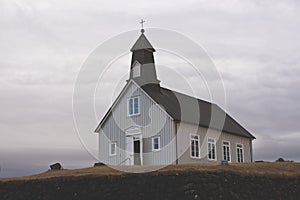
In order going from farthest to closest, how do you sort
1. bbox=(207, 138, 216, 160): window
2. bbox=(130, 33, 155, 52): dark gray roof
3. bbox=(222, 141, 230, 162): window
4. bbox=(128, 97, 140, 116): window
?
bbox=(222, 141, 230, 162): window < bbox=(130, 33, 155, 52): dark gray roof < bbox=(207, 138, 216, 160): window < bbox=(128, 97, 140, 116): window

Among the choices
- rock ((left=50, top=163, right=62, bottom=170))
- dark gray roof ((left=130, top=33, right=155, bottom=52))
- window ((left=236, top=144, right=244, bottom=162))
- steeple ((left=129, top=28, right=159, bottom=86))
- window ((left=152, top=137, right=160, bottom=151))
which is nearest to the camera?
window ((left=152, top=137, right=160, bottom=151))

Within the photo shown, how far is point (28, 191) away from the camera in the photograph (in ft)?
93.5

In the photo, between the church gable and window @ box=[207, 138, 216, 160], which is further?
window @ box=[207, 138, 216, 160]

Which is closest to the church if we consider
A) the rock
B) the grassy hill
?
the rock

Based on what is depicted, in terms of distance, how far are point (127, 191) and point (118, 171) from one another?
3555mm

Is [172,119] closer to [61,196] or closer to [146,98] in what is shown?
[146,98]

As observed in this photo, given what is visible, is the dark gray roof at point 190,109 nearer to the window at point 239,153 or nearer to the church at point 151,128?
the church at point 151,128

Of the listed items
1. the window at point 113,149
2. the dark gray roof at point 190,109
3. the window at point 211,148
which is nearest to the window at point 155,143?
the dark gray roof at point 190,109

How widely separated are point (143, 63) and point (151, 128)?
5617mm

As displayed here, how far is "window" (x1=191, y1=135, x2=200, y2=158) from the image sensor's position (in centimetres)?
3686

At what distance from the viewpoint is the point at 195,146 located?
122ft

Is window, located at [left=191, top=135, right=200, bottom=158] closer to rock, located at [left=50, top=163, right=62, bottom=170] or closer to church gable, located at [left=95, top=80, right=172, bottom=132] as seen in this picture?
church gable, located at [left=95, top=80, right=172, bottom=132]

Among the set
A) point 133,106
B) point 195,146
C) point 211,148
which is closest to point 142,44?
point 133,106

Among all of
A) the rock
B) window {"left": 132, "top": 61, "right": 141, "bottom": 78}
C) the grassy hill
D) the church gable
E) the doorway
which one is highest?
window {"left": 132, "top": 61, "right": 141, "bottom": 78}
